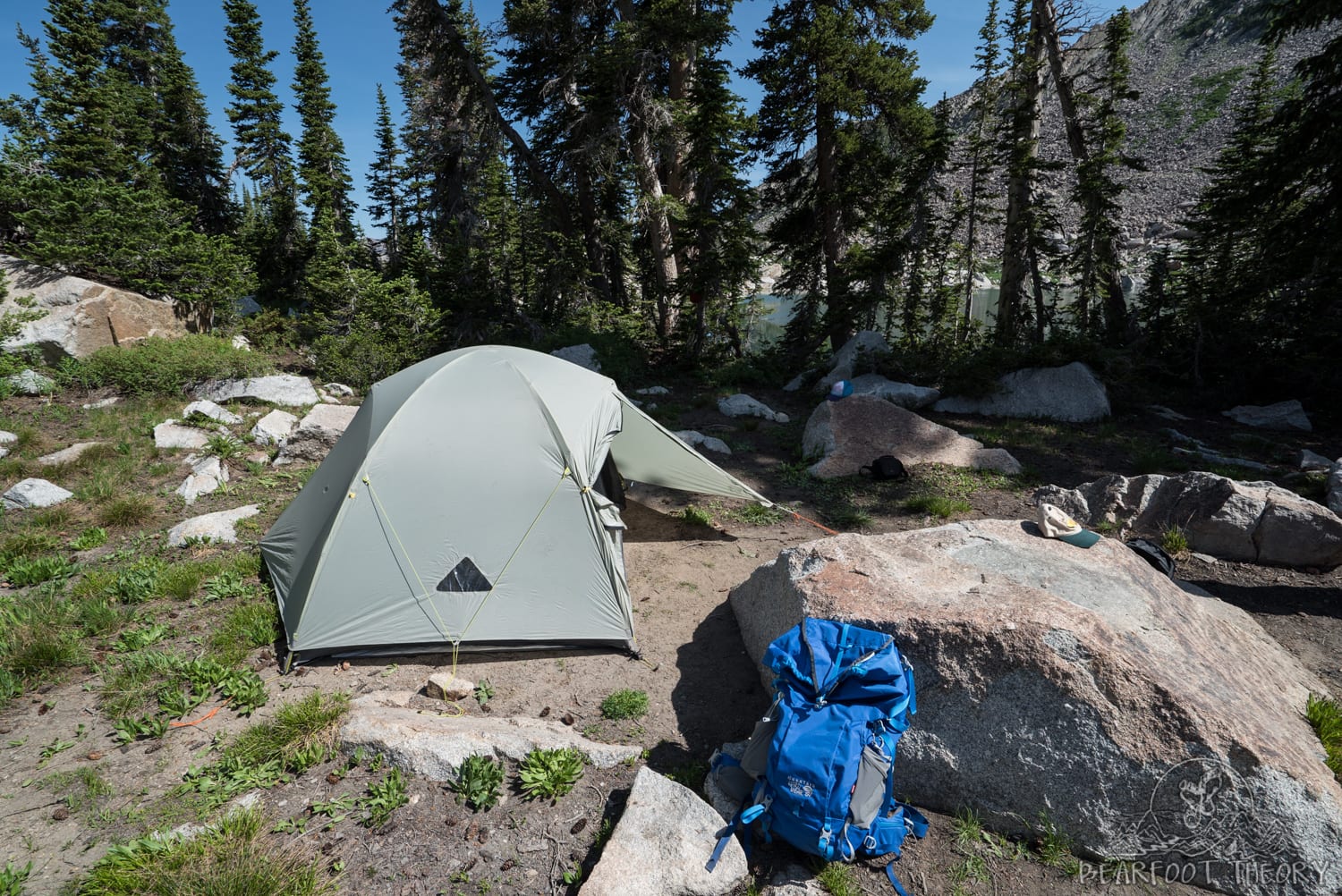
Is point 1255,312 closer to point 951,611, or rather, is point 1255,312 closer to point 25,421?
point 951,611

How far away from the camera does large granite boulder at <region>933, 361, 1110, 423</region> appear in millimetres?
11125

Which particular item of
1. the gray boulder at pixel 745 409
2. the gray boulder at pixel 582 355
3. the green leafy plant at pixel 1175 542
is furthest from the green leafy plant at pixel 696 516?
the gray boulder at pixel 582 355

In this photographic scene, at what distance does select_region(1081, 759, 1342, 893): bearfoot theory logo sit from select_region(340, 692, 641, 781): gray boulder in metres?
2.75

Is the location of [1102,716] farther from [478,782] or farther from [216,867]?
[216,867]

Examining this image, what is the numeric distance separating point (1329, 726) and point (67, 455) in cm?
1395

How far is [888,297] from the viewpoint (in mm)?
14594

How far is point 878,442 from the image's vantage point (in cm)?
920

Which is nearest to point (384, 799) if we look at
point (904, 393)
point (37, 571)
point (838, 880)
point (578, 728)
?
point (578, 728)

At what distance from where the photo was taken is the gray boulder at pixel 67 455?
8219 mm

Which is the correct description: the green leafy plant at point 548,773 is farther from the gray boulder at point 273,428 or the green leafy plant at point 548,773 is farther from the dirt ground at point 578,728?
the gray boulder at point 273,428

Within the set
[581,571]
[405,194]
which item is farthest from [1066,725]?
[405,194]

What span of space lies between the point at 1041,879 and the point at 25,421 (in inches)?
574

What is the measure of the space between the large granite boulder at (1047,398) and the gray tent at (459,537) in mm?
9551

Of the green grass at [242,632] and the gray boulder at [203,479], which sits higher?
the gray boulder at [203,479]
